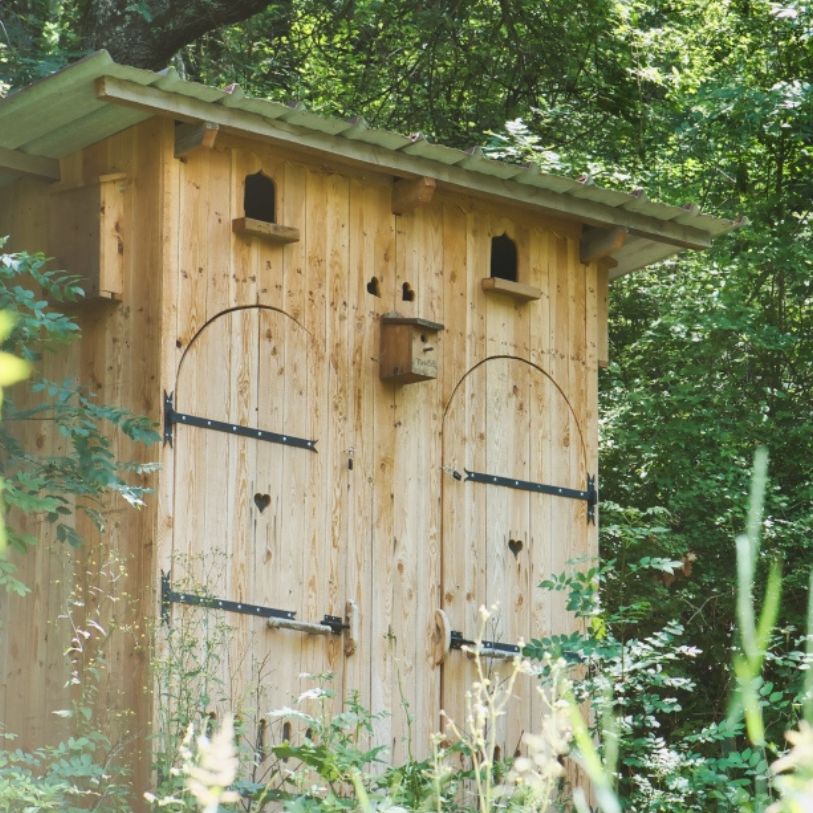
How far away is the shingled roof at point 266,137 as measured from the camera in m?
7.12

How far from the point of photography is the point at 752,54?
42.7 ft

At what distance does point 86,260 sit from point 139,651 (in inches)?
80.3

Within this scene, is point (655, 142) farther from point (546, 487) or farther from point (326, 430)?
point (326, 430)

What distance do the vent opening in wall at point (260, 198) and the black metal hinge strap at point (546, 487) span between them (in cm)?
179

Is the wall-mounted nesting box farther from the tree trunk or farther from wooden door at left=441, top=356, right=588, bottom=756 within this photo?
the tree trunk

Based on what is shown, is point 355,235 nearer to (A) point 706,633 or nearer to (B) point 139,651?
(B) point 139,651

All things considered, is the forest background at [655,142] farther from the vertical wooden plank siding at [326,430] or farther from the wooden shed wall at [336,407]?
the wooden shed wall at [336,407]

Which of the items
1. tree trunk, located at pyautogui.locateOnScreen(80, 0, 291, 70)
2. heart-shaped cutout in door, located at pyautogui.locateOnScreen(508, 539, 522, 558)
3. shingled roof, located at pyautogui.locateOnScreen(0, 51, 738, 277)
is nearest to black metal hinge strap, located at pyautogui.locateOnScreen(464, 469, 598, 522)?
heart-shaped cutout in door, located at pyautogui.locateOnScreen(508, 539, 522, 558)

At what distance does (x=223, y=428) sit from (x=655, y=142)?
655 centimetres

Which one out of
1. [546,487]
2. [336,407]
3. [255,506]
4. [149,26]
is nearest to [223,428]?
[255,506]

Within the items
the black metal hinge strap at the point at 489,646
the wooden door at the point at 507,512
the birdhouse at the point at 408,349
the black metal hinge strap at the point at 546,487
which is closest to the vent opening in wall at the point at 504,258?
the wooden door at the point at 507,512

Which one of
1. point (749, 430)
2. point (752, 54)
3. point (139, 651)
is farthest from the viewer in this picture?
point (752, 54)

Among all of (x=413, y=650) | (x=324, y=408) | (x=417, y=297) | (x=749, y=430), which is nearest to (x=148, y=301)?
(x=324, y=408)

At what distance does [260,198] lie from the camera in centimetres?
821
